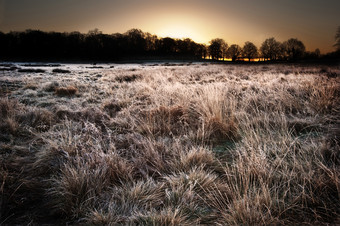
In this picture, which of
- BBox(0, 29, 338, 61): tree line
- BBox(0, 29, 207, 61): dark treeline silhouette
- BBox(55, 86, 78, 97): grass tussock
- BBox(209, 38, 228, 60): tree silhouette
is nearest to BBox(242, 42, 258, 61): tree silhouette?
BBox(0, 29, 338, 61): tree line

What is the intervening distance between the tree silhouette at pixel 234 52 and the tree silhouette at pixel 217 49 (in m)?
2.42

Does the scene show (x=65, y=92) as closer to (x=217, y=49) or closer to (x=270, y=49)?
(x=270, y=49)

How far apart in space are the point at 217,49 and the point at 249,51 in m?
13.8

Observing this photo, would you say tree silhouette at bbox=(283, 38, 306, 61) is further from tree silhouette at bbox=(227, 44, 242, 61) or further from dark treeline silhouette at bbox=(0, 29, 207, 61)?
dark treeline silhouette at bbox=(0, 29, 207, 61)

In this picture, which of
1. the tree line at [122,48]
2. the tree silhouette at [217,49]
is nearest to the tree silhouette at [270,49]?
the tree line at [122,48]

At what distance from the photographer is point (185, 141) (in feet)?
9.05

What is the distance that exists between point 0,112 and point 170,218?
4.76 m

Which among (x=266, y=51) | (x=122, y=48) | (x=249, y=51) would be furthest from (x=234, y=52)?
(x=122, y=48)

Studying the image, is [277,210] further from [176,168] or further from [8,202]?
[8,202]

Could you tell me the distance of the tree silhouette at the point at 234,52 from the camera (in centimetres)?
7462

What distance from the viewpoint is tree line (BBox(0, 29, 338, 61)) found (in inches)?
2400

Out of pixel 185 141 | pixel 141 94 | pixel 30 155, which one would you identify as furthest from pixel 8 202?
pixel 141 94

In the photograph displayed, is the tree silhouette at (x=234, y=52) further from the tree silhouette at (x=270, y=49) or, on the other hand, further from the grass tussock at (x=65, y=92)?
the grass tussock at (x=65, y=92)

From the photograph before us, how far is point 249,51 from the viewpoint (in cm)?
7038
